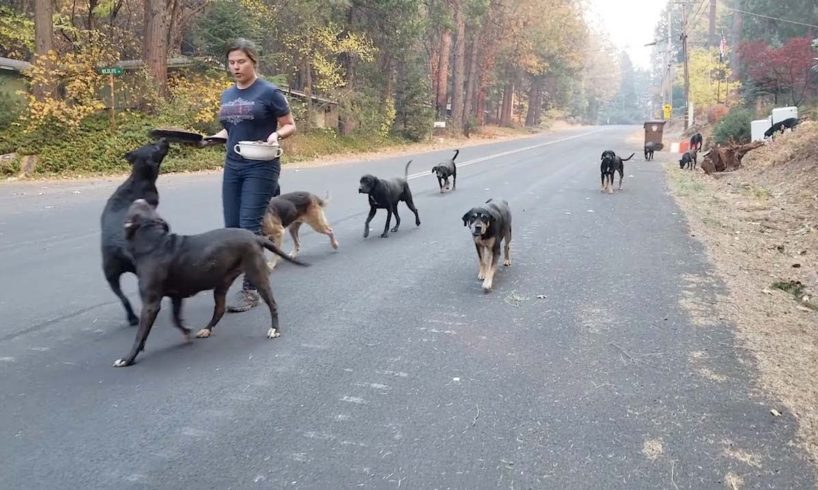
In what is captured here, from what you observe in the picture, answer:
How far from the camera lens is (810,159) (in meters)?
14.7

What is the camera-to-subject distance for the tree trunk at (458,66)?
38.2 meters

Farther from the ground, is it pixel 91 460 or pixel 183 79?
pixel 183 79

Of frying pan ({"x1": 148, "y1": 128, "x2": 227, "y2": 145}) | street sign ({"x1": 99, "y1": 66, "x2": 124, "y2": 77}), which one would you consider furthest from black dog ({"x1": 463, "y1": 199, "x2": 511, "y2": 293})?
street sign ({"x1": 99, "y1": 66, "x2": 124, "y2": 77})

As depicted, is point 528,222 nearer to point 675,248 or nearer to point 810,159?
point 675,248

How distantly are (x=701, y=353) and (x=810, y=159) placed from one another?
12815mm

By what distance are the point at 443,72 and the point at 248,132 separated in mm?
35168

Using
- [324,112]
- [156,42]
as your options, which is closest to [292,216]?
[156,42]

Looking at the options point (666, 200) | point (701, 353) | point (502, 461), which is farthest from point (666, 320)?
point (666, 200)

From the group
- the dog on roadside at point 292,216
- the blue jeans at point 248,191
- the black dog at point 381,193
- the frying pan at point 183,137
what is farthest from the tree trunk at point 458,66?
the blue jeans at point 248,191

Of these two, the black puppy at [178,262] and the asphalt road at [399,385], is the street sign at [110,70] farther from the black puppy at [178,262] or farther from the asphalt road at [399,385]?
the black puppy at [178,262]

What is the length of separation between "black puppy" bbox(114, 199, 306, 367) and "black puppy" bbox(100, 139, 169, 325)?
0.45 meters

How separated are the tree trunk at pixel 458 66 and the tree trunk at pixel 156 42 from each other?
2093 cm

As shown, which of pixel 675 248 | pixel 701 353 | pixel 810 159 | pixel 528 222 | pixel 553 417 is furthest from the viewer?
pixel 810 159

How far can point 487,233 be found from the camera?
21.2ft
